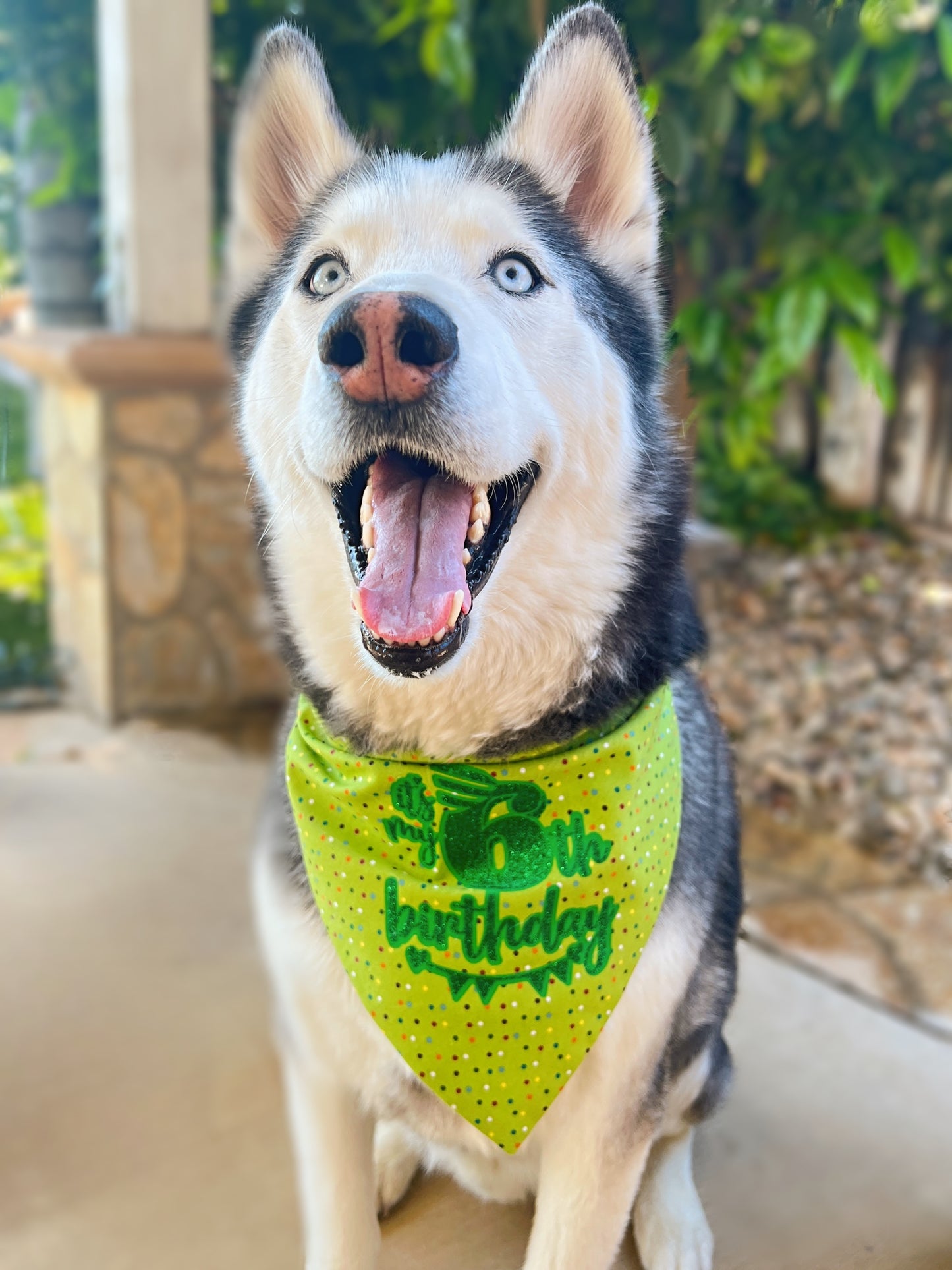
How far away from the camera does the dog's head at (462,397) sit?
2.23ft

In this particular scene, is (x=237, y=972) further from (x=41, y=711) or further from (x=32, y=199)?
(x=32, y=199)

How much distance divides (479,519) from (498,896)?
32 centimetres

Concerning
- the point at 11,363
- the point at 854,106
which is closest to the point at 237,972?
the point at 11,363

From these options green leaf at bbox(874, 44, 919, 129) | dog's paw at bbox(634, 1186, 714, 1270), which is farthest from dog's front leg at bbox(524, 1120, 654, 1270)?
green leaf at bbox(874, 44, 919, 129)

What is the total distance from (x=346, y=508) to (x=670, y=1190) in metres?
0.77

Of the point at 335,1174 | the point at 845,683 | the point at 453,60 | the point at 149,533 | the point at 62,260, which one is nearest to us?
the point at 335,1174

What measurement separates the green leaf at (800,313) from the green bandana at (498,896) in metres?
1.43

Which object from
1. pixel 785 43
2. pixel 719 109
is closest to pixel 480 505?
pixel 719 109

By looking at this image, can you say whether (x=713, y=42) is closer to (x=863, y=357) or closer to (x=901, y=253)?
(x=863, y=357)

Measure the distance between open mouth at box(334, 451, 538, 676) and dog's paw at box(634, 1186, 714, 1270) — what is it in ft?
2.16

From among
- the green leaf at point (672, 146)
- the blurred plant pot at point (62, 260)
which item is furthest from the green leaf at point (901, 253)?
the blurred plant pot at point (62, 260)

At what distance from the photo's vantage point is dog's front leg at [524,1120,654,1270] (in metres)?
0.85

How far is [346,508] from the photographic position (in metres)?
0.76

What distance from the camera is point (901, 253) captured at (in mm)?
2164
